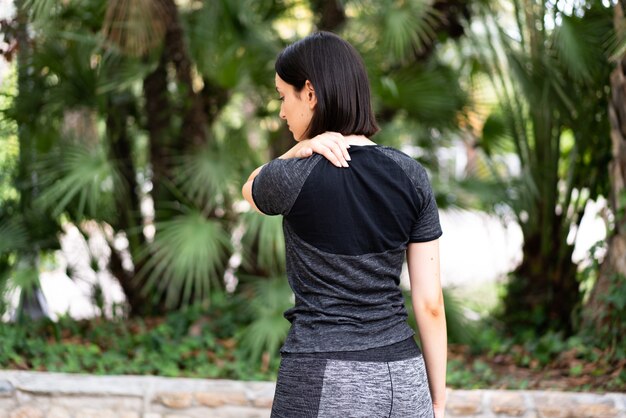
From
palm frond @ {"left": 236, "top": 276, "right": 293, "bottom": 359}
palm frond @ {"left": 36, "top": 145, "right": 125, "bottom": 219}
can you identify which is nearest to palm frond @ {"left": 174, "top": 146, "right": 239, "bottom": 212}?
palm frond @ {"left": 36, "top": 145, "right": 125, "bottom": 219}

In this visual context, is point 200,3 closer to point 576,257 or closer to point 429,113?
point 429,113

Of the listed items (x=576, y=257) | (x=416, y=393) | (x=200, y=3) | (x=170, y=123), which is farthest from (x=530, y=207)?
(x=416, y=393)

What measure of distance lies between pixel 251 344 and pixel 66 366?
3.44ft

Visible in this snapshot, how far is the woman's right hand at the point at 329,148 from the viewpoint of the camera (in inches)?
65.3

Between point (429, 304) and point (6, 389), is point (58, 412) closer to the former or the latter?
point (6, 389)

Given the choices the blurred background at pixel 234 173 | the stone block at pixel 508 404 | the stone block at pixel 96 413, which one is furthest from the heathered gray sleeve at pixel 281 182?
the blurred background at pixel 234 173

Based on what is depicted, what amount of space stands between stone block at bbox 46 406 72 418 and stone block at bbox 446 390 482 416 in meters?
1.85

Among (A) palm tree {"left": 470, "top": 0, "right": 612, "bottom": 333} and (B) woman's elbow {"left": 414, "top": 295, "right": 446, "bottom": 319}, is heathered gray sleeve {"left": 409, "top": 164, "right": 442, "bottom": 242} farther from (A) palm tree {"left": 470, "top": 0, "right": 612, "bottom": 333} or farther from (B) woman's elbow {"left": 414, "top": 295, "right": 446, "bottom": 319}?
(A) palm tree {"left": 470, "top": 0, "right": 612, "bottom": 333}

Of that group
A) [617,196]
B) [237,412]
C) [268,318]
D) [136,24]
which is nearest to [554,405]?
[617,196]

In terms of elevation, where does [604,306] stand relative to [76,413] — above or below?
above

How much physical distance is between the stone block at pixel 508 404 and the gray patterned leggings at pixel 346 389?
2.26m

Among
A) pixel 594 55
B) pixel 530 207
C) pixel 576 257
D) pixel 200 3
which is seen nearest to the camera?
pixel 594 55

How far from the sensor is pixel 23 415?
398cm

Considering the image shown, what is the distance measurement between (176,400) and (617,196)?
261 centimetres
